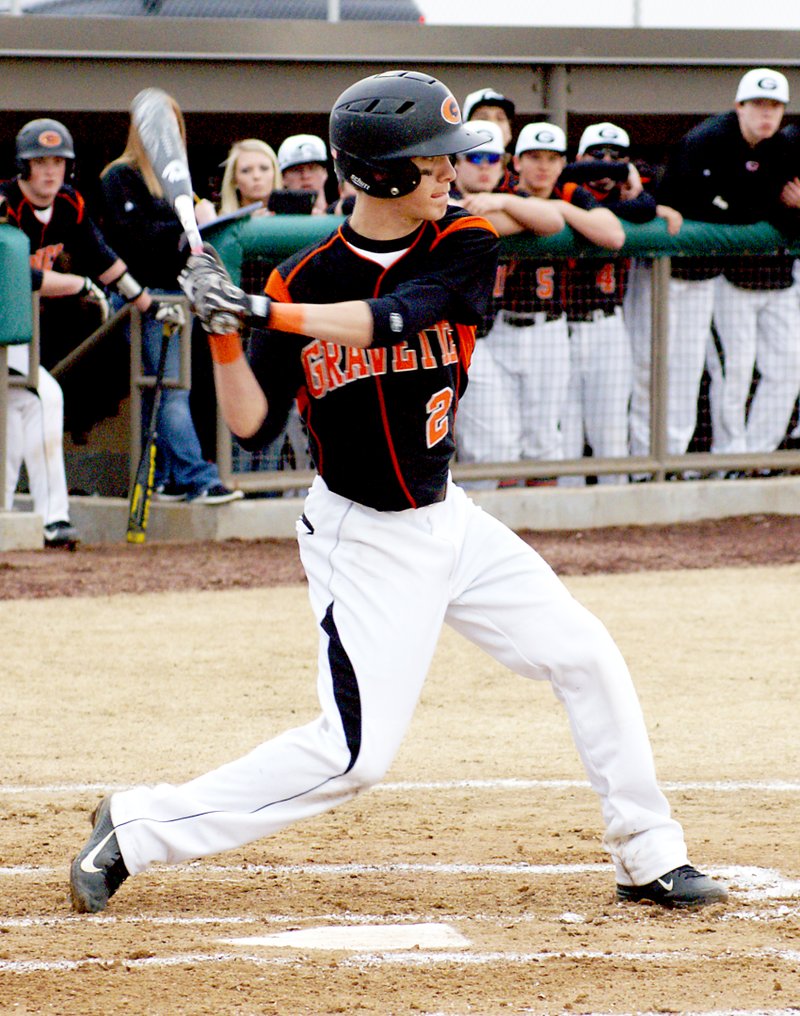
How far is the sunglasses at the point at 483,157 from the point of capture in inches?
325

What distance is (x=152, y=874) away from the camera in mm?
3875

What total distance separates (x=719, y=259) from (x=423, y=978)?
22.6 ft

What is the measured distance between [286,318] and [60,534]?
549cm

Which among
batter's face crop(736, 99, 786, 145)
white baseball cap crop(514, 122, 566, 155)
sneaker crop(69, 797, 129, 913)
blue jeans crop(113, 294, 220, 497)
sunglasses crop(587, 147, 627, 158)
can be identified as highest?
batter's face crop(736, 99, 786, 145)

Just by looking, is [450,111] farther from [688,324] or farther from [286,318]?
[688,324]

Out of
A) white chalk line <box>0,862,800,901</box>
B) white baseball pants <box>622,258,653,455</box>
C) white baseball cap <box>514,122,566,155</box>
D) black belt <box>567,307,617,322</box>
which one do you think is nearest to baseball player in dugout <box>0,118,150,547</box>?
white baseball cap <box>514,122,566,155</box>

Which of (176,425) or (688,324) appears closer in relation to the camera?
(176,425)

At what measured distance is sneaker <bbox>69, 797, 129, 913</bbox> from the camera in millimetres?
3439

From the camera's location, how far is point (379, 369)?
3402 mm

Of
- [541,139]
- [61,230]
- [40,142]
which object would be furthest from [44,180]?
[541,139]

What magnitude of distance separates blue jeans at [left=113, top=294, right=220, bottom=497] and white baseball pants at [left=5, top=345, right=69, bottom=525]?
520mm

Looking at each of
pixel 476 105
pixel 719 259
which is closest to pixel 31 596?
pixel 476 105

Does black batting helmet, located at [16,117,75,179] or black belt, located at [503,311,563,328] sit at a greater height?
black batting helmet, located at [16,117,75,179]

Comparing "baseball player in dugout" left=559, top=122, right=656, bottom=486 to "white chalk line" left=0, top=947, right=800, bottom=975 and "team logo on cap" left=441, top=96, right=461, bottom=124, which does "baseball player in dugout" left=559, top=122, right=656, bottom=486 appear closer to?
"team logo on cap" left=441, top=96, right=461, bottom=124
